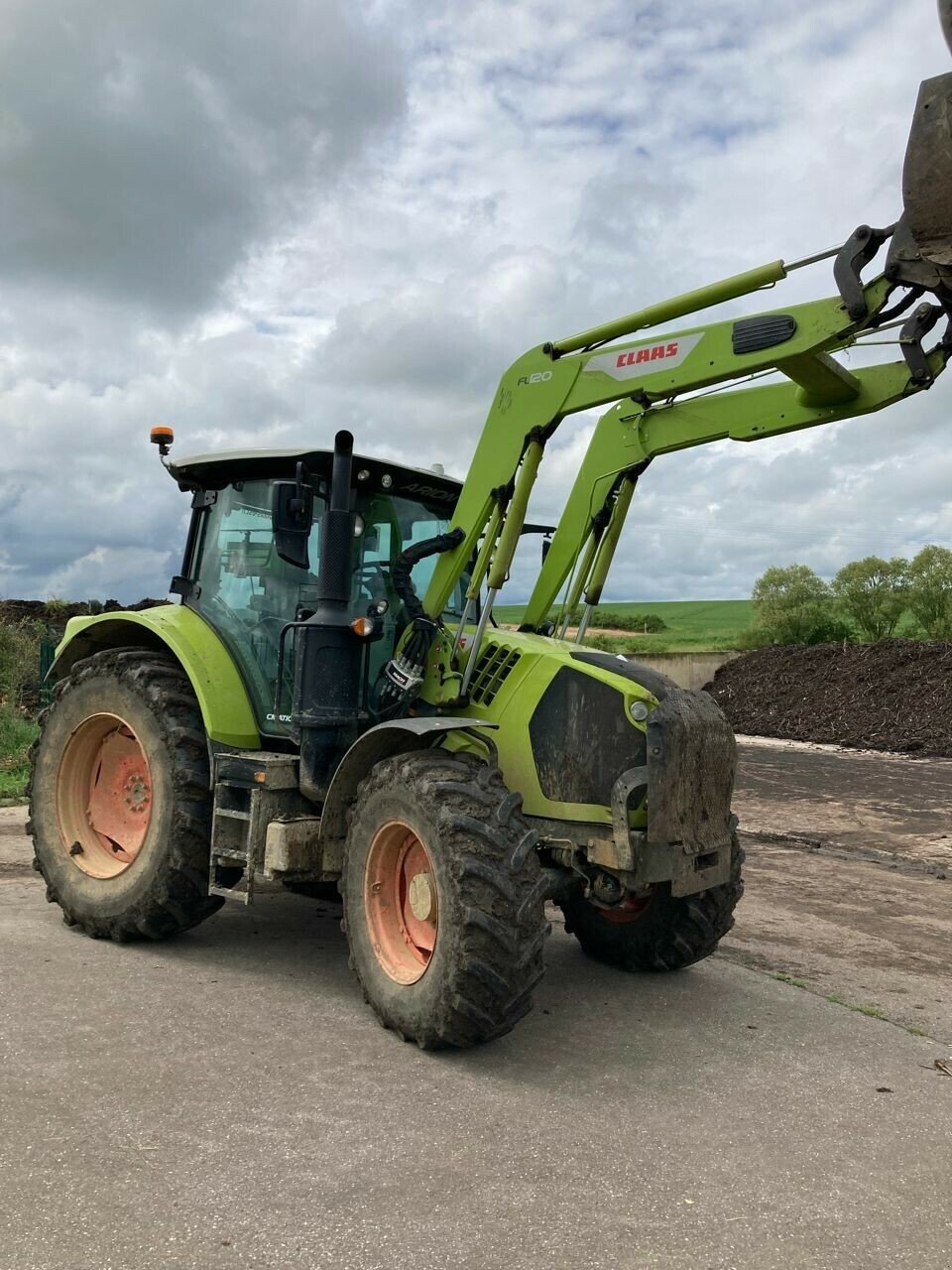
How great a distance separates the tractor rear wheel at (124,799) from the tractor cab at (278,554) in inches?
17.4

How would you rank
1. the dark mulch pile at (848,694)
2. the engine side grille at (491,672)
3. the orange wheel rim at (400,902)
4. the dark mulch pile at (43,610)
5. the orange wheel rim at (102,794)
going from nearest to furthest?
the orange wheel rim at (400,902)
the engine side grille at (491,672)
the orange wheel rim at (102,794)
the dark mulch pile at (848,694)
the dark mulch pile at (43,610)

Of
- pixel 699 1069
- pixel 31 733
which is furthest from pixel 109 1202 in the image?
pixel 31 733

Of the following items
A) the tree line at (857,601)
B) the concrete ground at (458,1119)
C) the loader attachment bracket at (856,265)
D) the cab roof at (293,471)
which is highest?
the tree line at (857,601)

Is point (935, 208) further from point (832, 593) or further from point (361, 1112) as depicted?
point (832, 593)

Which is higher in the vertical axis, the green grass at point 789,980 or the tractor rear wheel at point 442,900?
the tractor rear wheel at point 442,900

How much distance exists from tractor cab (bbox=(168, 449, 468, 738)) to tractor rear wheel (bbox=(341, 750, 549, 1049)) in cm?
104

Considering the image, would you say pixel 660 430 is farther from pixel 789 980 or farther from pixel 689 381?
pixel 789 980

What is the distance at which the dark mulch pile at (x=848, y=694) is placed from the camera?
1948cm

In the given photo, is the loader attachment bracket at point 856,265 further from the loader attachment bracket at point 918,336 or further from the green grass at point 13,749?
the green grass at point 13,749

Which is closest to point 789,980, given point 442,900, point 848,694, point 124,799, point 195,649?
point 442,900

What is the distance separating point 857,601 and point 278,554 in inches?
1369

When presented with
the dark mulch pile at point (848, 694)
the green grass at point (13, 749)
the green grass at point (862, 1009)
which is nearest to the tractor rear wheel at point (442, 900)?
the green grass at point (862, 1009)

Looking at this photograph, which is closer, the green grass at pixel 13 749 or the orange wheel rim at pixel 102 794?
the orange wheel rim at pixel 102 794

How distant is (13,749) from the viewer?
1402 centimetres
